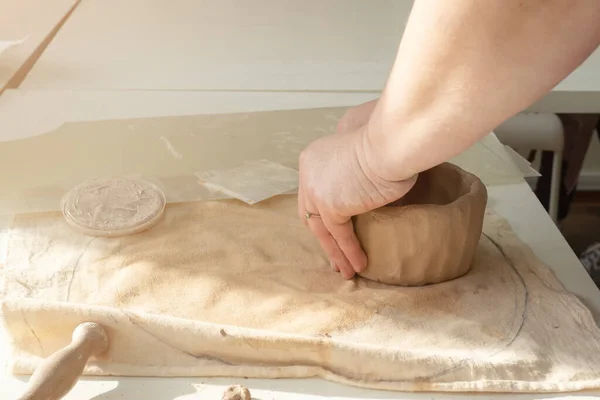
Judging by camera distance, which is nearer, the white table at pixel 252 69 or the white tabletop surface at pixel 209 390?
the white tabletop surface at pixel 209 390

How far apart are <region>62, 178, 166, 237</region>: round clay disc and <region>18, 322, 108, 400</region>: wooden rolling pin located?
26 cm

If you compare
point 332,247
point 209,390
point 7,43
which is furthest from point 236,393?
point 7,43

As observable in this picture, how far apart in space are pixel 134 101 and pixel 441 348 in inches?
34.8

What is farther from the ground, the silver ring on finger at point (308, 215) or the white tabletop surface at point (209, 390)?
the silver ring on finger at point (308, 215)

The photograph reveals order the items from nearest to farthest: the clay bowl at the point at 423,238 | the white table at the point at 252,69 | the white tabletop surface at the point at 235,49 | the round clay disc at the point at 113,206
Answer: the clay bowl at the point at 423,238 → the round clay disc at the point at 113,206 → the white table at the point at 252,69 → the white tabletop surface at the point at 235,49

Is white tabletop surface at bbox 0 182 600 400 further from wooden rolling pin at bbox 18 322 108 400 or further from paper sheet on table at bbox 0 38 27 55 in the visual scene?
paper sheet on table at bbox 0 38 27 55

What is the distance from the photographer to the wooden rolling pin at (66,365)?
647 mm

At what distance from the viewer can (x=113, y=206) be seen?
1.03 meters

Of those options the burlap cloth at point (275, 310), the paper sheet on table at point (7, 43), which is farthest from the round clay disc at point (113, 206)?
the paper sheet on table at point (7, 43)

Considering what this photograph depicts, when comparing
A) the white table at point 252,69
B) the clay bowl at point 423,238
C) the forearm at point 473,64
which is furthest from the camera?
the white table at point 252,69

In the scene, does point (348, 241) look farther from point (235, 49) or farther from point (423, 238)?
point (235, 49)

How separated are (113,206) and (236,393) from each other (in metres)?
0.44

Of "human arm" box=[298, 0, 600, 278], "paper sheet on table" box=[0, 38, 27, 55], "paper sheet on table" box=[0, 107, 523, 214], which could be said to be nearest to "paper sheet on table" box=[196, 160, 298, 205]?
"paper sheet on table" box=[0, 107, 523, 214]

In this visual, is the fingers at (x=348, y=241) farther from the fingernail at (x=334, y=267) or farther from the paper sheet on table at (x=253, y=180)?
the paper sheet on table at (x=253, y=180)
